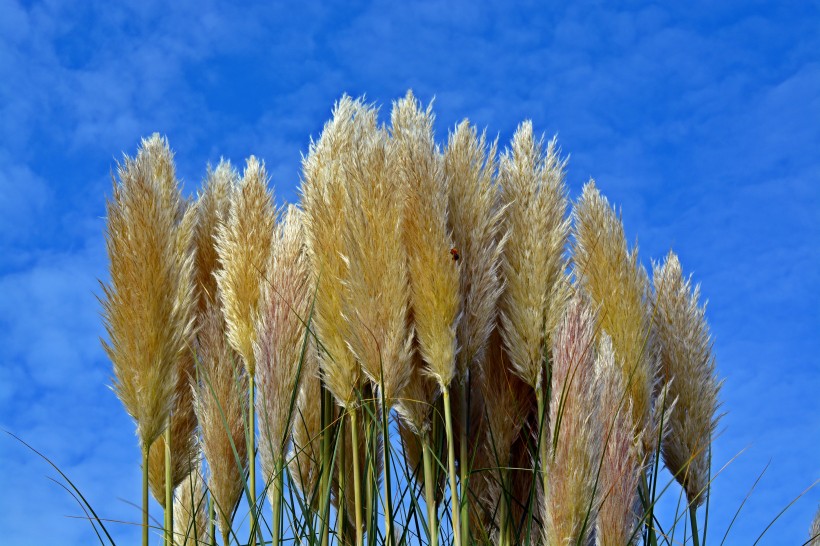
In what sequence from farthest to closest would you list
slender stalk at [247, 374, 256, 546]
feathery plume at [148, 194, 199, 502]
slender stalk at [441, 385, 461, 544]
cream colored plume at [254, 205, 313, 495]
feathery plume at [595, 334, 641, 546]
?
feathery plume at [148, 194, 199, 502]
slender stalk at [247, 374, 256, 546]
cream colored plume at [254, 205, 313, 495]
slender stalk at [441, 385, 461, 544]
feathery plume at [595, 334, 641, 546]

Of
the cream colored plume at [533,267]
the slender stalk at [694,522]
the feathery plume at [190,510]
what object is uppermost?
the cream colored plume at [533,267]

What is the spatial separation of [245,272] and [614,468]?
63.4 inches

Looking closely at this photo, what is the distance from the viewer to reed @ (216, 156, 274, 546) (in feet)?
11.8

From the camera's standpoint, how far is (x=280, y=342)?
325 cm

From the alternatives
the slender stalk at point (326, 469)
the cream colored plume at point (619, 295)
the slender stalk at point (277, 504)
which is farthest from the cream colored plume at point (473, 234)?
the slender stalk at point (277, 504)

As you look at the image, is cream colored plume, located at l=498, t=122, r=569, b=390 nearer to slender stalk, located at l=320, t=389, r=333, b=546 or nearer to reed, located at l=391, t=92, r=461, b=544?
reed, located at l=391, t=92, r=461, b=544

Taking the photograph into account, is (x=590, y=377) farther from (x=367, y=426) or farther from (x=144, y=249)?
(x=144, y=249)

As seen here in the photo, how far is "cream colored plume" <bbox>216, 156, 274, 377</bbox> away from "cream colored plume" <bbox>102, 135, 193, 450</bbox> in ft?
0.86

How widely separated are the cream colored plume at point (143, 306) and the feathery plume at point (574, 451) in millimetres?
1384

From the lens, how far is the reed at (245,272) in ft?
11.8

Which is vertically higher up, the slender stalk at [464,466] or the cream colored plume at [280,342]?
the cream colored plume at [280,342]

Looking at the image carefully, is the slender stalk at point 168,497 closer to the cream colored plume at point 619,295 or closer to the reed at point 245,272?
the reed at point 245,272

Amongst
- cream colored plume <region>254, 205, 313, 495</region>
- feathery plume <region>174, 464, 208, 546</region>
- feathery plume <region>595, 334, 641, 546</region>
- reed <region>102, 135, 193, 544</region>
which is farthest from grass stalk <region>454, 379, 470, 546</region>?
feathery plume <region>174, 464, 208, 546</region>

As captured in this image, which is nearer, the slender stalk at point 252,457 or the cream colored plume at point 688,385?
the slender stalk at point 252,457
